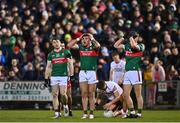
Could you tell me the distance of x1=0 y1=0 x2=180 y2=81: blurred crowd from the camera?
32188mm

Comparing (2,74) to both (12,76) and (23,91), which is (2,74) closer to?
(12,76)

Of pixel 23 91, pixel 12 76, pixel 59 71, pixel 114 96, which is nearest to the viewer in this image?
pixel 59 71

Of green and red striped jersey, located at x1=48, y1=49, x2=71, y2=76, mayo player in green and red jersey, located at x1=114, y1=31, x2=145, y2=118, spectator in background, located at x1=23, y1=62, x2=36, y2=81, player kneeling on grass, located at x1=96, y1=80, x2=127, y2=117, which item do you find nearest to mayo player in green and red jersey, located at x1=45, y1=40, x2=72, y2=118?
green and red striped jersey, located at x1=48, y1=49, x2=71, y2=76

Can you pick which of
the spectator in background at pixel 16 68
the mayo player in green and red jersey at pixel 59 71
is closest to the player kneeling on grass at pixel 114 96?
the mayo player in green and red jersey at pixel 59 71

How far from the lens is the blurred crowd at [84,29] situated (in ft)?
106

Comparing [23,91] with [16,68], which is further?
[16,68]

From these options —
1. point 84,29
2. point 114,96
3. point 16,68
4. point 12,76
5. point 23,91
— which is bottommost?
point 114,96

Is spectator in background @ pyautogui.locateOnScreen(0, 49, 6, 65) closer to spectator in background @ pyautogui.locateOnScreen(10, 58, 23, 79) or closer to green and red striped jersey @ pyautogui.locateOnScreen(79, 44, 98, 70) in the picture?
spectator in background @ pyautogui.locateOnScreen(10, 58, 23, 79)

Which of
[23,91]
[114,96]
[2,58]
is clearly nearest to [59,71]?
[114,96]

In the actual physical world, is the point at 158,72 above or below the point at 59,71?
above

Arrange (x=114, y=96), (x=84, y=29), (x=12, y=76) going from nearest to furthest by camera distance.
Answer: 1. (x=114, y=96)
2. (x=12, y=76)
3. (x=84, y=29)

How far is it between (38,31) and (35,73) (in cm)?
285

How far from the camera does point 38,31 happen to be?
34125 mm

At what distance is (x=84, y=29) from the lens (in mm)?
34438
